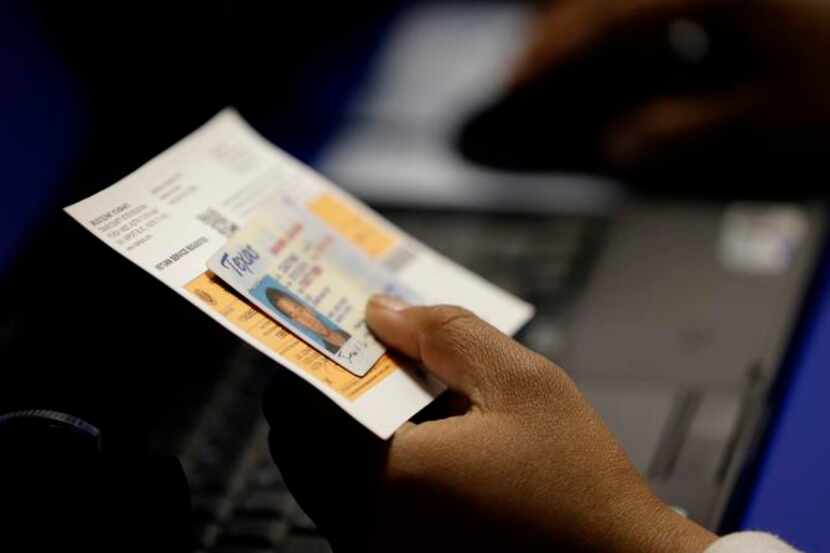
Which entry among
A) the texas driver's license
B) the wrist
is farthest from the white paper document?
the wrist

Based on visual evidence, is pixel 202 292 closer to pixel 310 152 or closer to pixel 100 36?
pixel 100 36

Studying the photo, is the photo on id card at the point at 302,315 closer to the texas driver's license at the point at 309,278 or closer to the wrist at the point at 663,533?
the texas driver's license at the point at 309,278

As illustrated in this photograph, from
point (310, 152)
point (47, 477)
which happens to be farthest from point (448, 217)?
point (47, 477)

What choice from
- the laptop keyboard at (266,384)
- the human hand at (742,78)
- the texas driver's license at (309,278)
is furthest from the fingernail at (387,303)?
the human hand at (742,78)

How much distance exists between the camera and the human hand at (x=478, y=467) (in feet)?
2.08

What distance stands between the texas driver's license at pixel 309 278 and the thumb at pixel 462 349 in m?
0.04

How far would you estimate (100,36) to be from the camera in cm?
89

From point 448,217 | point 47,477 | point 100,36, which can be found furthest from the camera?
point 448,217

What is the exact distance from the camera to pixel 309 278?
726 mm

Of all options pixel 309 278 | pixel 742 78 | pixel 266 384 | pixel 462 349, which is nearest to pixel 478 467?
pixel 462 349

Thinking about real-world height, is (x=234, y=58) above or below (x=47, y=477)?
above

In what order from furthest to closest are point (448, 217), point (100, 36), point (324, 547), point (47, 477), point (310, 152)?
point (310, 152), point (448, 217), point (100, 36), point (324, 547), point (47, 477)

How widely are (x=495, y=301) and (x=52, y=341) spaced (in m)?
0.36

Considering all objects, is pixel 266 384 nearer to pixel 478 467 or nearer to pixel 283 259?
pixel 283 259
